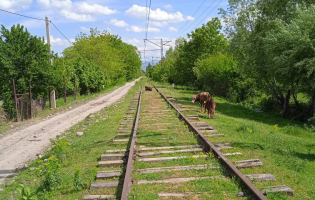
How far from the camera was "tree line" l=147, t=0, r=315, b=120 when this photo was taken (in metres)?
12.9

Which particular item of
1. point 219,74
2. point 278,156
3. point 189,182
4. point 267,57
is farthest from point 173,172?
point 219,74

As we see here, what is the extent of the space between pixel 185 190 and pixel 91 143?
4764 mm

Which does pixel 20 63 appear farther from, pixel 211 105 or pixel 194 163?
pixel 194 163

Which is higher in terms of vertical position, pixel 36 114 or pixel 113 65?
pixel 113 65

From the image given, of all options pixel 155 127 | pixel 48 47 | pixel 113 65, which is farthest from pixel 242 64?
pixel 113 65

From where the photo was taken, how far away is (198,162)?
5957 millimetres

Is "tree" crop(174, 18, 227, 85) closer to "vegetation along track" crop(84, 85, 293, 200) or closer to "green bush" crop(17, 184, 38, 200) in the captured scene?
"vegetation along track" crop(84, 85, 293, 200)

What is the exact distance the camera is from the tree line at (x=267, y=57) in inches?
508

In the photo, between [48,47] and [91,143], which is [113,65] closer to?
[48,47]

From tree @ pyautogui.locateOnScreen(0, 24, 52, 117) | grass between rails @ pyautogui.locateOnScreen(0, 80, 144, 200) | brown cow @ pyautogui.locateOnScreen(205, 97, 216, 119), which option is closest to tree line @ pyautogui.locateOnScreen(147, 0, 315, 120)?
brown cow @ pyautogui.locateOnScreen(205, 97, 216, 119)

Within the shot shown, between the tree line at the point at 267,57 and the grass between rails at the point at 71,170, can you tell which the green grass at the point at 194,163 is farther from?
the tree line at the point at 267,57

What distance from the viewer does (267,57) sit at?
51.2 feet

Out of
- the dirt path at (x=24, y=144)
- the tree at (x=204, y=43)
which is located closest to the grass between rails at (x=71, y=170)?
the dirt path at (x=24, y=144)

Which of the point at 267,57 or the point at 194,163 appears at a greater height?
the point at 267,57
